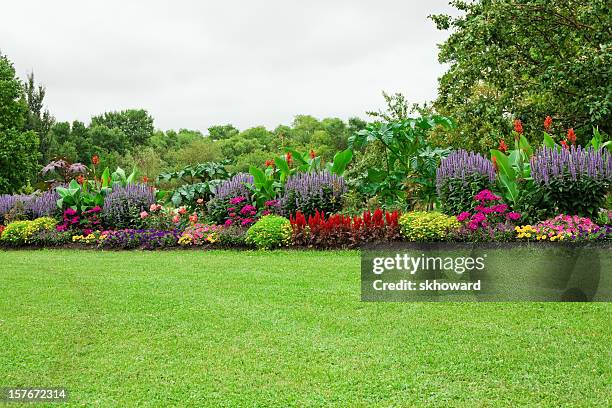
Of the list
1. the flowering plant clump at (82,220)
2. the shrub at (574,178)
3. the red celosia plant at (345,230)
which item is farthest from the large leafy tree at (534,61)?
the flowering plant clump at (82,220)

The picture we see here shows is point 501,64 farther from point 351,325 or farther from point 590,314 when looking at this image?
point 351,325

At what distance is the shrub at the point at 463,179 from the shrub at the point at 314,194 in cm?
185

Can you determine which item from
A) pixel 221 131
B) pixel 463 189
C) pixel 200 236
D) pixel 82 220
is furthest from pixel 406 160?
pixel 221 131

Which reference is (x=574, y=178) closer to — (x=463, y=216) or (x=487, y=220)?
(x=487, y=220)

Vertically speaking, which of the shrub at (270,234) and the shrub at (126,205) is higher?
the shrub at (126,205)

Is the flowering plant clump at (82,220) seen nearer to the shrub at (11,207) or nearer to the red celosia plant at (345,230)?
the shrub at (11,207)

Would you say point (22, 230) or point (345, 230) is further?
point (22, 230)

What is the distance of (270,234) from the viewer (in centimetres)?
920

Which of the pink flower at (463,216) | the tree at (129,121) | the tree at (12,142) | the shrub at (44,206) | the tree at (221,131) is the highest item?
the tree at (129,121)

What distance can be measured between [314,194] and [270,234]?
147 centimetres

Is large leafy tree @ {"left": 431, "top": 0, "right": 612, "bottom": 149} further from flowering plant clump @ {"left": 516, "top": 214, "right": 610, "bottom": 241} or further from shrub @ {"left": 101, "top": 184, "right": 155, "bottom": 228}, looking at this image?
shrub @ {"left": 101, "top": 184, "right": 155, "bottom": 228}

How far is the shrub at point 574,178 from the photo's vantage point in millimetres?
8266

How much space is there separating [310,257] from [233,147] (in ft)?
113

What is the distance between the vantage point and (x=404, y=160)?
1119cm
